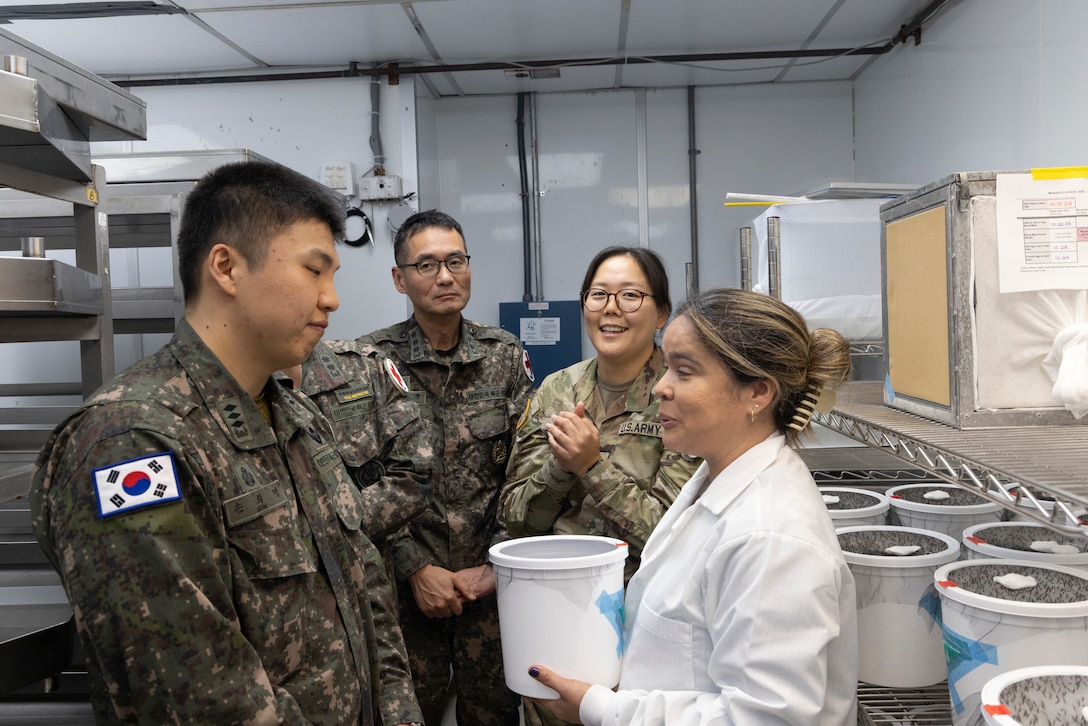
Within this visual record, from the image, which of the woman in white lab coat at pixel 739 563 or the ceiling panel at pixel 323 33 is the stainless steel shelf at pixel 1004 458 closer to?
the woman in white lab coat at pixel 739 563

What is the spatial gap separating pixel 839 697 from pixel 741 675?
0.71 ft

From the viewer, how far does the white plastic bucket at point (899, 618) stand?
1.37m

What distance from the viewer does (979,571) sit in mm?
1276

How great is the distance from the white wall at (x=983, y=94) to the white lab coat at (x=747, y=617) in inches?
65.8

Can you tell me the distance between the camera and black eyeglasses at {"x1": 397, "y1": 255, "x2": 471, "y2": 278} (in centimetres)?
221

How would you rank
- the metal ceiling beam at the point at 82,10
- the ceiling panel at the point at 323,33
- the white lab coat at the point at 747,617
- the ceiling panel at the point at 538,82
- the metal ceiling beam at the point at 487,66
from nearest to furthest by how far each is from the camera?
the white lab coat at the point at 747,617 → the metal ceiling beam at the point at 82,10 → the ceiling panel at the point at 323,33 → the metal ceiling beam at the point at 487,66 → the ceiling panel at the point at 538,82

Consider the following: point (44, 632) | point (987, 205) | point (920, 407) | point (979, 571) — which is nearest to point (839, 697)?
point (979, 571)

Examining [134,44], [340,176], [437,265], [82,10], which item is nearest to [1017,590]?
[437,265]

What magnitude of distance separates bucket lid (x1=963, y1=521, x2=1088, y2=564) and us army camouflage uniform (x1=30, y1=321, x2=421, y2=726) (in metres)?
1.12

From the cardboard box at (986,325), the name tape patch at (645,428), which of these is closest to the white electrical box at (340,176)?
the name tape patch at (645,428)

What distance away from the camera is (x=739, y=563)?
44.3 inches

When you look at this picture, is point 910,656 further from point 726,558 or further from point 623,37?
point 623,37

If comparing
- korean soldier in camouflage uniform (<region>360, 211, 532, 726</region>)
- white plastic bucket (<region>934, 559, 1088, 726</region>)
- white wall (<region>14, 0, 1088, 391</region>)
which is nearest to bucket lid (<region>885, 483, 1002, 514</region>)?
white plastic bucket (<region>934, 559, 1088, 726</region>)

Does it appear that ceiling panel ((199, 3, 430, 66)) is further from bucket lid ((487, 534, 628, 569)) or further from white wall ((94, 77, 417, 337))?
bucket lid ((487, 534, 628, 569))
